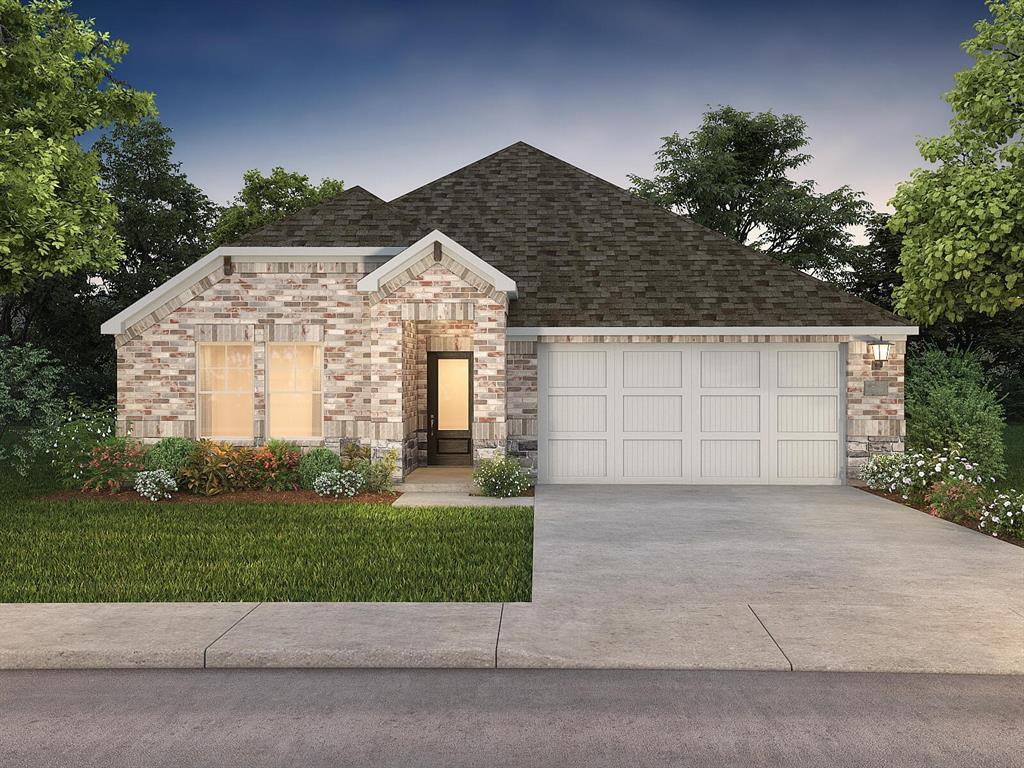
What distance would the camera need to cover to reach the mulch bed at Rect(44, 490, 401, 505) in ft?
42.9

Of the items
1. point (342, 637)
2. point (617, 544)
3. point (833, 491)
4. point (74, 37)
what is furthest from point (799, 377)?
point (74, 37)

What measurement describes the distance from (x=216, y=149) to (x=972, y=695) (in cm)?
2678

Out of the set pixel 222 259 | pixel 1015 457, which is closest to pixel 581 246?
pixel 222 259

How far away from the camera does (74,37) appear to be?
1373 centimetres

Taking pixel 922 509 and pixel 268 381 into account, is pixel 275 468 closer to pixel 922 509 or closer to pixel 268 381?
pixel 268 381

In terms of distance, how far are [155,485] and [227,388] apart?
254cm

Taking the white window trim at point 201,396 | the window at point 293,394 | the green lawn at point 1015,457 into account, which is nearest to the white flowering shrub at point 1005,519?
the green lawn at point 1015,457

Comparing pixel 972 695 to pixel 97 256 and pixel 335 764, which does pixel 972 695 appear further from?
pixel 97 256

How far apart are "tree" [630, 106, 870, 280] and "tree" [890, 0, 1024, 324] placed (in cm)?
2009

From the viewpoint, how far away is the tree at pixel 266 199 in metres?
34.5

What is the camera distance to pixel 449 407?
57.9 feet

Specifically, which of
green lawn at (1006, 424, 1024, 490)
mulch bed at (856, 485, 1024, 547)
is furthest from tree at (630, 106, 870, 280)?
mulch bed at (856, 485, 1024, 547)

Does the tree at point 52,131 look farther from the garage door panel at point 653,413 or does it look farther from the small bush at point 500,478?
the garage door panel at point 653,413

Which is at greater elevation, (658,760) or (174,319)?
(174,319)
